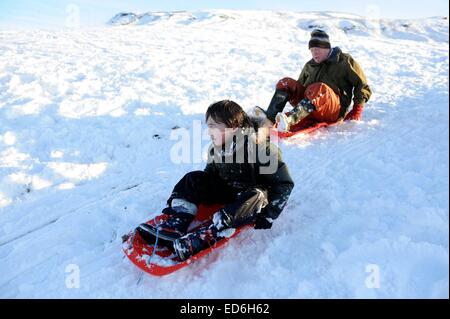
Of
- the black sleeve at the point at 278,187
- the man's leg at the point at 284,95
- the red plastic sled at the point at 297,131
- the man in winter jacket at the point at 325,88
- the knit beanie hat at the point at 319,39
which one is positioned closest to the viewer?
the black sleeve at the point at 278,187

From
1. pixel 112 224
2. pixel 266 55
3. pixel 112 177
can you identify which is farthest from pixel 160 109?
pixel 266 55

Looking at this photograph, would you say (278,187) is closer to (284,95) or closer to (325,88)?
(325,88)

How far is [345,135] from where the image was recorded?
4141 mm

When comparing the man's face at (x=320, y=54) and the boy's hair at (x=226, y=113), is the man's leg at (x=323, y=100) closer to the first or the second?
the man's face at (x=320, y=54)

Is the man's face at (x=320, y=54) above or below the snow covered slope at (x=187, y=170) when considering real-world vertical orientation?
above

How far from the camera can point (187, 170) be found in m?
3.90

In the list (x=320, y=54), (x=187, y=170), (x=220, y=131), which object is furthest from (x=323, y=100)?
(x=220, y=131)

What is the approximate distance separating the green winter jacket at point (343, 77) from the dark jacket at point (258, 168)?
2.21 metres

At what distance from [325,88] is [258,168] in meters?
1.97

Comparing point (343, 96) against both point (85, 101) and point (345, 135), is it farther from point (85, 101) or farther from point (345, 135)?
point (85, 101)

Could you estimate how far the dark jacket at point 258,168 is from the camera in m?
2.49

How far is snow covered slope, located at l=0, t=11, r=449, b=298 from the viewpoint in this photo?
2.22m

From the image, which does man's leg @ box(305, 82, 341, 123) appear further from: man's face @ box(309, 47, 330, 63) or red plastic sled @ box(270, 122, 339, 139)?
man's face @ box(309, 47, 330, 63)

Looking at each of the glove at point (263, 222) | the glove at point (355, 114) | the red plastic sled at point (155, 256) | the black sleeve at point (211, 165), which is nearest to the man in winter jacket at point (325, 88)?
the glove at point (355, 114)
